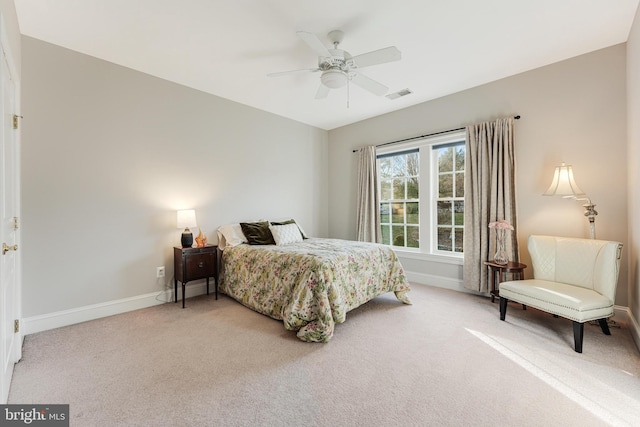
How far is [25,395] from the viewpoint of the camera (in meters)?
1.68

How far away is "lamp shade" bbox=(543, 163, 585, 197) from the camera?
2807 millimetres

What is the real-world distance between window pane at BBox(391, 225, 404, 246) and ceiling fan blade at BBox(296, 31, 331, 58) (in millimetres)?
2979

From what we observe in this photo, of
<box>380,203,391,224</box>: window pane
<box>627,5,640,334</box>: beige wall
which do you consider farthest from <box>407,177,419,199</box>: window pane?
<box>627,5,640,334</box>: beige wall

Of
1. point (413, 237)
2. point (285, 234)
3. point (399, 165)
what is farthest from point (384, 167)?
point (285, 234)

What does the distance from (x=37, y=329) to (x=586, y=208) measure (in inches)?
215

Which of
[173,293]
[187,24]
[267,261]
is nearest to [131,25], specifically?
[187,24]

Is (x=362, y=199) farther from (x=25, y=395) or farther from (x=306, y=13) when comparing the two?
(x=25, y=395)

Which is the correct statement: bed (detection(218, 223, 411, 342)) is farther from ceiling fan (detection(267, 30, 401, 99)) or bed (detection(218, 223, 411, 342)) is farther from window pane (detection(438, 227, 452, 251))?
ceiling fan (detection(267, 30, 401, 99))

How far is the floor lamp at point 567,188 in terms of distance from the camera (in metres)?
2.75

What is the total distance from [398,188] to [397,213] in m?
0.42

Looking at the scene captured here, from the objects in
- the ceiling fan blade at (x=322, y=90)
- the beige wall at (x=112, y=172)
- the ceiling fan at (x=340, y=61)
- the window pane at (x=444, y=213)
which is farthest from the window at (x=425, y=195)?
the beige wall at (x=112, y=172)

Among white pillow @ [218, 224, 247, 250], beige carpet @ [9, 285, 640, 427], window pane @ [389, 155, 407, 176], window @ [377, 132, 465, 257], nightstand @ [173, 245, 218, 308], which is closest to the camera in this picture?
beige carpet @ [9, 285, 640, 427]

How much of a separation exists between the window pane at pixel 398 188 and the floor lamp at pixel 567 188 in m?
1.95

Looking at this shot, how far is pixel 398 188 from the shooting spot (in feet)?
15.1
